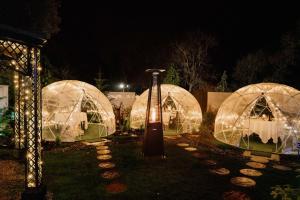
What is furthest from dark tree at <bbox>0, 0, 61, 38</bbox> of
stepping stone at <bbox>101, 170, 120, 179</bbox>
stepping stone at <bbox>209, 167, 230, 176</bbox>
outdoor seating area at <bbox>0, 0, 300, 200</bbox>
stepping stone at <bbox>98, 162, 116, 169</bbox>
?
stepping stone at <bbox>209, 167, 230, 176</bbox>

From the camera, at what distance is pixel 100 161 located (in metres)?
8.26

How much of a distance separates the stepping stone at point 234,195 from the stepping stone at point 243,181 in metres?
0.54

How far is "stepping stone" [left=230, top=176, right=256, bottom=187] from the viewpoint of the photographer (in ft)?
21.7

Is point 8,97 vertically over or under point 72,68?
under

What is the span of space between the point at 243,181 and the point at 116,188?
3.37 m

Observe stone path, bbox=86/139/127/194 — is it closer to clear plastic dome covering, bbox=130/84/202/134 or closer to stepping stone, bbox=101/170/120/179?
stepping stone, bbox=101/170/120/179

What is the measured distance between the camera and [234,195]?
19.6 feet

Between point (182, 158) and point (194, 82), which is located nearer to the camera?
point (182, 158)

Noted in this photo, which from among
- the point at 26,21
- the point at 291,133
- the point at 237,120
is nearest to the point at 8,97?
the point at 26,21

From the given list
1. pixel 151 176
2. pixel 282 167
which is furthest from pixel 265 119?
pixel 151 176

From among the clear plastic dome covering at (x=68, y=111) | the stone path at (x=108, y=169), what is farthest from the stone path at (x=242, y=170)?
the clear plastic dome covering at (x=68, y=111)

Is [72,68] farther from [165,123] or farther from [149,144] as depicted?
[149,144]

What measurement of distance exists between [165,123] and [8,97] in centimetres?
799

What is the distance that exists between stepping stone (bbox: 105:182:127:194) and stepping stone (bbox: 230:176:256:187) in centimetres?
289
